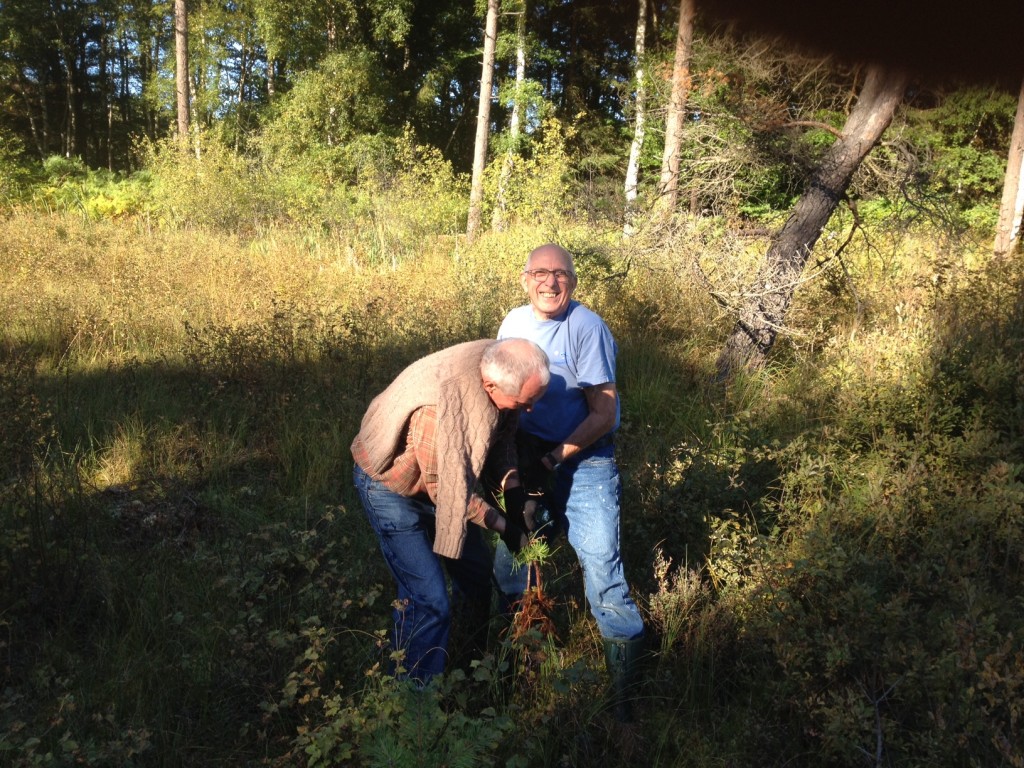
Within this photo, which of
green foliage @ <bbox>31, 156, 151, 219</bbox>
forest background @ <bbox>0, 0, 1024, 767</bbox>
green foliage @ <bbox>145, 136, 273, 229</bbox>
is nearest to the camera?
forest background @ <bbox>0, 0, 1024, 767</bbox>

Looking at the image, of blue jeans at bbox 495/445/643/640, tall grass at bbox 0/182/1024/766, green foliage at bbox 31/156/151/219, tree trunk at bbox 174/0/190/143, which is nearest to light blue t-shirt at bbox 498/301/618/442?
blue jeans at bbox 495/445/643/640

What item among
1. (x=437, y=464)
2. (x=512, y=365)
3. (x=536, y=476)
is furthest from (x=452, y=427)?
(x=536, y=476)

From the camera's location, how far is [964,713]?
2.63m

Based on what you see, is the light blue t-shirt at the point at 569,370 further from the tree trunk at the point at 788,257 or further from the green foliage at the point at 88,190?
the green foliage at the point at 88,190

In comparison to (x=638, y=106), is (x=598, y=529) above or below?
below

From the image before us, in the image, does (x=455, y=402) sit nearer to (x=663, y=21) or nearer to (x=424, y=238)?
(x=663, y=21)

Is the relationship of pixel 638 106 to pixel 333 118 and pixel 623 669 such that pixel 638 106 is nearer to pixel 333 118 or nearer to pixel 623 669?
pixel 623 669

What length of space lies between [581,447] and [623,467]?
164 cm

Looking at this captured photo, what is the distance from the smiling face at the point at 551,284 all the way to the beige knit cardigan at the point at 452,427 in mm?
682

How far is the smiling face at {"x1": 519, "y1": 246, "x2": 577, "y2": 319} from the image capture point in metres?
3.65

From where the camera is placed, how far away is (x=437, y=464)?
307 cm

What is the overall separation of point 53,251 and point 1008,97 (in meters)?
10.6

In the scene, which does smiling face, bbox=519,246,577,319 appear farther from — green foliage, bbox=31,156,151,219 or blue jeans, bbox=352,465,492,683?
green foliage, bbox=31,156,151,219

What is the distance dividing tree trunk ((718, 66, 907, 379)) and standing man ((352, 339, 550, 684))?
4131 millimetres
